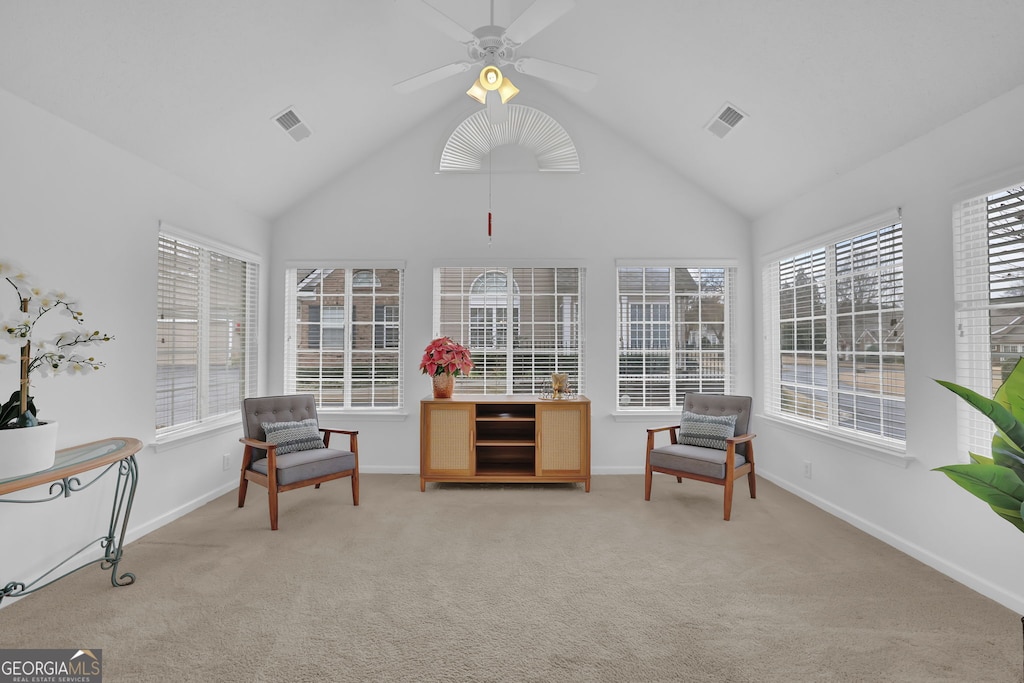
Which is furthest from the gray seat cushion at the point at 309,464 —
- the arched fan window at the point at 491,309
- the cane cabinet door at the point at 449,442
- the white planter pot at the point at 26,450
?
the arched fan window at the point at 491,309

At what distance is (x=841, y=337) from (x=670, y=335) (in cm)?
150

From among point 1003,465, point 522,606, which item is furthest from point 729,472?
point 522,606

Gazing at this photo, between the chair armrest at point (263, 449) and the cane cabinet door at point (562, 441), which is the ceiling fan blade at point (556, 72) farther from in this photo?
the chair armrest at point (263, 449)

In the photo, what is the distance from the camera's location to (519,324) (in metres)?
4.79

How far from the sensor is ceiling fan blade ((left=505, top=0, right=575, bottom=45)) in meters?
2.24

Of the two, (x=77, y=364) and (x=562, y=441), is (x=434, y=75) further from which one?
(x=562, y=441)

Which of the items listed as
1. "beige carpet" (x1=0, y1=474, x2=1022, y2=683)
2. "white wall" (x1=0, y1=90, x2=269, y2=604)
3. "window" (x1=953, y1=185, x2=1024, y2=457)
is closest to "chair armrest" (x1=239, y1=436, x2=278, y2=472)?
"beige carpet" (x1=0, y1=474, x2=1022, y2=683)

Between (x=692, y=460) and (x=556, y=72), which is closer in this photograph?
(x=556, y=72)

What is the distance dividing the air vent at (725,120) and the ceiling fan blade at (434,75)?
6.85ft

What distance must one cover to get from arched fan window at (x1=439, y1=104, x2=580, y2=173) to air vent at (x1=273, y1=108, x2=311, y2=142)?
136cm

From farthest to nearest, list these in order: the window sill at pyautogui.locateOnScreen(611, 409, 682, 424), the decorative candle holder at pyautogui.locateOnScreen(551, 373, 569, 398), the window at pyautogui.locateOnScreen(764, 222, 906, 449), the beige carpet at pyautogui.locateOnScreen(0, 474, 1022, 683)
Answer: the window sill at pyautogui.locateOnScreen(611, 409, 682, 424)
the decorative candle holder at pyautogui.locateOnScreen(551, 373, 569, 398)
the window at pyautogui.locateOnScreen(764, 222, 906, 449)
the beige carpet at pyautogui.locateOnScreen(0, 474, 1022, 683)

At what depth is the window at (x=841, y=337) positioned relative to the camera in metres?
3.16

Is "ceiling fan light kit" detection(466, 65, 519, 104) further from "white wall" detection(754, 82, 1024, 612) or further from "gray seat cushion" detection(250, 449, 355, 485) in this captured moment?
"gray seat cushion" detection(250, 449, 355, 485)

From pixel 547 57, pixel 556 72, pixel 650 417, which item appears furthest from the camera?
pixel 650 417
